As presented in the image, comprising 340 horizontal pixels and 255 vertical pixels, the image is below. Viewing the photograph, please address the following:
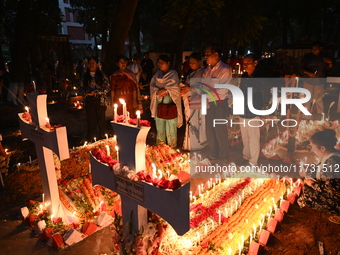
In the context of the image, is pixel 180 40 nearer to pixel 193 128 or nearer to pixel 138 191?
pixel 193 128

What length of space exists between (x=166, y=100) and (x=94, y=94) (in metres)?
1.75

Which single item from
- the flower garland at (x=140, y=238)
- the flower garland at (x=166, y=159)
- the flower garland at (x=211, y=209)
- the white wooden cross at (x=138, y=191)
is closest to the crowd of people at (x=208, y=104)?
the flower garland at (x=166, y=159)

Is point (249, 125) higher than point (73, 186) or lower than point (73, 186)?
higher

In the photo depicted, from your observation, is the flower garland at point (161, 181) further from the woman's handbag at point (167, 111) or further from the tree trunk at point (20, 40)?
the tree trunk at point (20, 40)

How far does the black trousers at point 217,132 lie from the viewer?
5.44 metres

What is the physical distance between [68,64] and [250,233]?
67.9ft

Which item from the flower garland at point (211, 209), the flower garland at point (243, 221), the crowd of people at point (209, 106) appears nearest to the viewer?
the flower garland at point (243, 221)

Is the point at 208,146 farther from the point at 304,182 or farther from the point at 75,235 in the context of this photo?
the point at 75,235

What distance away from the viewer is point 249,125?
528 centimetres

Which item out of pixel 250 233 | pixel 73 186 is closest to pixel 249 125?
pixel 250 233

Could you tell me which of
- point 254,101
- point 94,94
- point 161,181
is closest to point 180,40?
point 94,94

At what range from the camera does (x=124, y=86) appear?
647 centimetres

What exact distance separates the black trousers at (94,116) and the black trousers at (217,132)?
2539 millimetres

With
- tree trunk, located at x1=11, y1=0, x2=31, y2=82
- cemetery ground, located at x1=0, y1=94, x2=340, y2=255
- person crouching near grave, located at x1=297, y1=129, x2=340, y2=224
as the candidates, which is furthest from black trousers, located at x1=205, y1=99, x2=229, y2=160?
tree trunk, located at x1=11, y1=0, x2=31, y2=82
